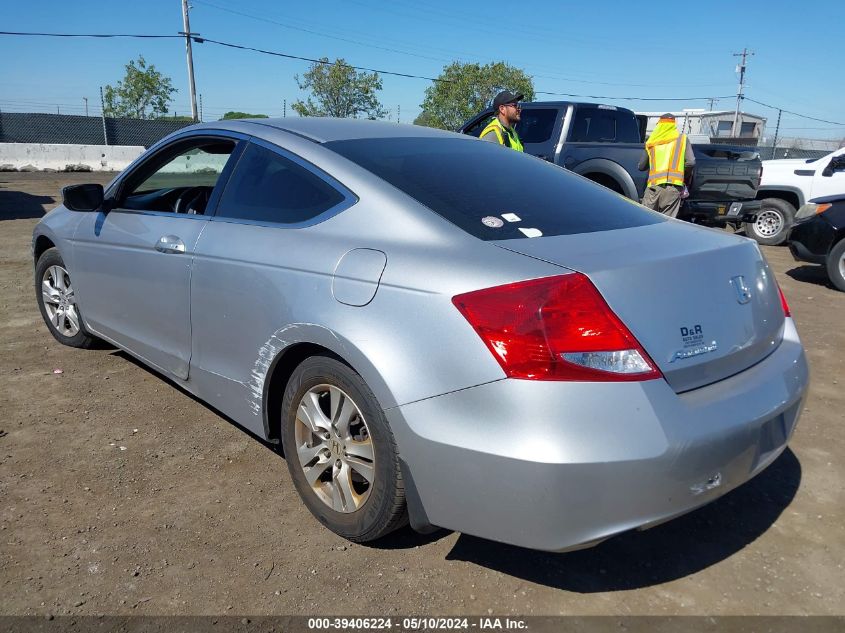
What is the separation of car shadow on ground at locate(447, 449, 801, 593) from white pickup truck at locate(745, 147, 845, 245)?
8125 mm

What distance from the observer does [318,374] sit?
2.49 m

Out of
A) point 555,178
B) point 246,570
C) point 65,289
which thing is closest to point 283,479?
point 246,570

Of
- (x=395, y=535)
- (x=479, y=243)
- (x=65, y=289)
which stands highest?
(x=479, y=243)

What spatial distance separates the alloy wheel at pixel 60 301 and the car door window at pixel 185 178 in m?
0.82

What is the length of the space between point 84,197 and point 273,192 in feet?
5.23

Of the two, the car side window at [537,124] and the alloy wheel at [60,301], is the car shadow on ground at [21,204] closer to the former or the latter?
the alloy wheel at [60,301]

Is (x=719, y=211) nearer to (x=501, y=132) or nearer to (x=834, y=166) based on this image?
(x=834, y=166)

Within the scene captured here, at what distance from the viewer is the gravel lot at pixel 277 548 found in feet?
7.62

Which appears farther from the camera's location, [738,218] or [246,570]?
[738,218]

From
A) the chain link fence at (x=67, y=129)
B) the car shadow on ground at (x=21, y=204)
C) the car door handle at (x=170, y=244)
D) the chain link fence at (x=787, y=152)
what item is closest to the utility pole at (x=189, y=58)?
the chain link fence at (x=67, y=129)

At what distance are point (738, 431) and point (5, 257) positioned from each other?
8.28 meters

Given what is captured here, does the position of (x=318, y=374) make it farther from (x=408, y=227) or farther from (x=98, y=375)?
(x=98, y=375)

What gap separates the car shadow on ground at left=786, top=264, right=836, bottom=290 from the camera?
8.02m

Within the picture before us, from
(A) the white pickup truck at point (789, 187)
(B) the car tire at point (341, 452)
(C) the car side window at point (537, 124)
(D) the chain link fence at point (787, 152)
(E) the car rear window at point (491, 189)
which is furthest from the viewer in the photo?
(D) the chain link fence at point (787, 152)
